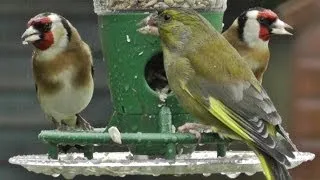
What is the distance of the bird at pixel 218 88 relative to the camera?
209 inches

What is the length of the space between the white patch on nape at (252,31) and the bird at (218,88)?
52 centimetres

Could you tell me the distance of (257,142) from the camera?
5.27 m

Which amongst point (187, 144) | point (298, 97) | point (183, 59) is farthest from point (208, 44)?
point (298, 97)

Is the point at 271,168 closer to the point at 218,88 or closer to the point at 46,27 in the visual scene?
the point at 218,88

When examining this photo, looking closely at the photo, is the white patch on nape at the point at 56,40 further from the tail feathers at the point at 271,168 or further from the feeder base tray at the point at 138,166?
the tail feathers at the point at 271,168

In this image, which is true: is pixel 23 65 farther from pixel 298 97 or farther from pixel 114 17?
pixel 114 17

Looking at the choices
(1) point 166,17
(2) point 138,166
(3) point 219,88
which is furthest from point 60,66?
(2) point 138,166

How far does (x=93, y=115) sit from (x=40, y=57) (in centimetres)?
227

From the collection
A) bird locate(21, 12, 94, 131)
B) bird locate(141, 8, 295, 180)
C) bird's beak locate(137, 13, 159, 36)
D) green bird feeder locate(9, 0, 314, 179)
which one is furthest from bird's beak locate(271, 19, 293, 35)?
bird locate(21, 12, 94, 131)

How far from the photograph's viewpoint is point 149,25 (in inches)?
226

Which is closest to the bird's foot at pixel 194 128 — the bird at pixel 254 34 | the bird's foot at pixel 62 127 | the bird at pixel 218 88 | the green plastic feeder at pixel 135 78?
the bird at pixel 218 88

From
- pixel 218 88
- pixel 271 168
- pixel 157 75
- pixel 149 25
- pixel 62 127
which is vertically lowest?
pixel 62 127

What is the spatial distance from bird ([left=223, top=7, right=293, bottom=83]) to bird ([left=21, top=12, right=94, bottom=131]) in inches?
24.6

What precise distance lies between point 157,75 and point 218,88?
1.77 ft
